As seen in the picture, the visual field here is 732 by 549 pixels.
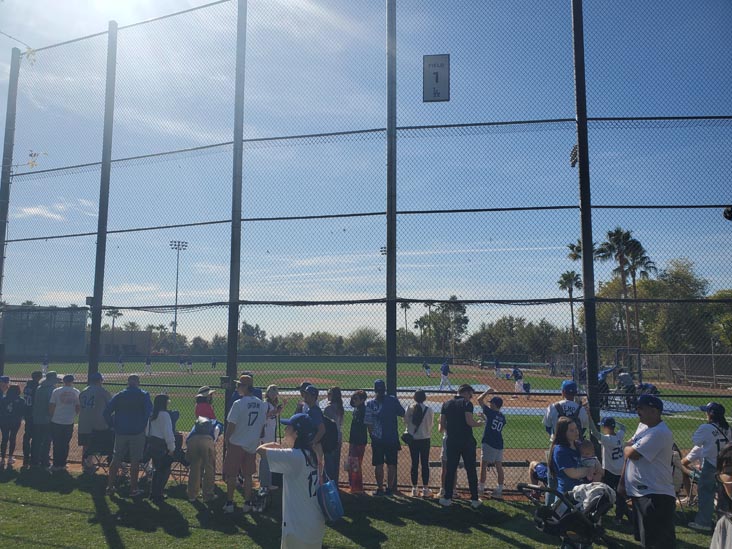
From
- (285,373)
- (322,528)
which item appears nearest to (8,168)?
(322,528)

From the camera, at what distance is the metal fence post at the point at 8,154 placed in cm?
1255

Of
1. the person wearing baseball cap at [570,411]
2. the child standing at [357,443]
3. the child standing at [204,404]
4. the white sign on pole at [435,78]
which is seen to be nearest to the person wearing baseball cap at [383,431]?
the child standing at [357,443]

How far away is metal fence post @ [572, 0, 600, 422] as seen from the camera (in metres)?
8.49

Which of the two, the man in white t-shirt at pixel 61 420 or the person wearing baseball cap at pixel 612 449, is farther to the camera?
the man in white t-shirt at pixel 61 420

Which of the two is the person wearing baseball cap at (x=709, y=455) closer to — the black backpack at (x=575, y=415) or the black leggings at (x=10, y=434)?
the black backpack at (x=575, y=415)

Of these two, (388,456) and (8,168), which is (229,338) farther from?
(8,168)

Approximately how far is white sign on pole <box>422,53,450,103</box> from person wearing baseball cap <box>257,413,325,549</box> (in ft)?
22.0

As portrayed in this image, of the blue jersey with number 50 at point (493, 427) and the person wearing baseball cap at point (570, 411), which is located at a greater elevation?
the person wearing baseball cap at point (570, 411)

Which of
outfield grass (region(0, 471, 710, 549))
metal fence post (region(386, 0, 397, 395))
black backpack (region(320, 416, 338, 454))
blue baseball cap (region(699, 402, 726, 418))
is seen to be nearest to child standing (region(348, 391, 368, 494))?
outfield grass (region(0, 471, 710, 549))

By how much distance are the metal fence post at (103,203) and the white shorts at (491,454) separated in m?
7.65

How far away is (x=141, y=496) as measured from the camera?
8.81 m

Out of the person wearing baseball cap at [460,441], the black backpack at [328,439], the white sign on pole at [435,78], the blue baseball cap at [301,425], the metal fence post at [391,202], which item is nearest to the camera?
the blue baseball cap at [301,425]

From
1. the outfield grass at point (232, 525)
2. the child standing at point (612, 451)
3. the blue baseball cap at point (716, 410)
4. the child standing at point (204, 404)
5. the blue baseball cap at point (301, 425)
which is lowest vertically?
the outfield grass at point (232, 525)

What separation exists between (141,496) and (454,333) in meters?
5.97
